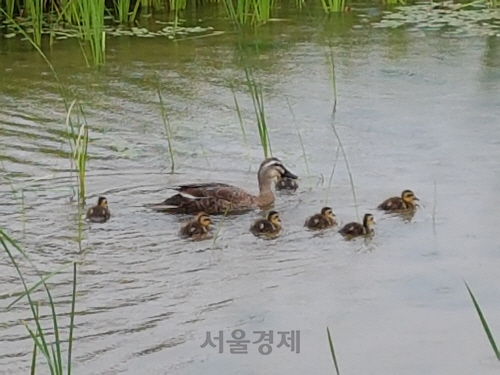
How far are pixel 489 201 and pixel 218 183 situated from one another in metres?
1.16

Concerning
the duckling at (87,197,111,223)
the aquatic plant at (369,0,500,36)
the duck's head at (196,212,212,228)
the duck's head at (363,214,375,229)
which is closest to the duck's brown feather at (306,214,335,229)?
the duck's head at (363,214,375,229)

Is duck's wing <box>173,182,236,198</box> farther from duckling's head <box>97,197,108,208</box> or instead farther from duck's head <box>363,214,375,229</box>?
duck's head <box>363,214,375,229</box>

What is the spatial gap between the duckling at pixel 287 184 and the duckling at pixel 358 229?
2.09 ft

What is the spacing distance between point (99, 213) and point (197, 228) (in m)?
0.43

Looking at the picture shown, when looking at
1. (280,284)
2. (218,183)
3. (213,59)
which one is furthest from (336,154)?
(213,59)

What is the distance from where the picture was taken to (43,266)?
4609 mm

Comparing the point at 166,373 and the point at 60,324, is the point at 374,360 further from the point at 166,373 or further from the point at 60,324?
the point at 60,324

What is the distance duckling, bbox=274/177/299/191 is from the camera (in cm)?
555

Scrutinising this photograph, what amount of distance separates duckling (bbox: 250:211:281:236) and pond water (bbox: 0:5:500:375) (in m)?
0.05

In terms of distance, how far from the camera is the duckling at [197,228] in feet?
16.4

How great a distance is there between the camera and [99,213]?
5141mm

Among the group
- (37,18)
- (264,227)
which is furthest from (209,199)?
(37,18)

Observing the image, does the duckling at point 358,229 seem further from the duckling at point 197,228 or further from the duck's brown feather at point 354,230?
the duckling at point 197,228

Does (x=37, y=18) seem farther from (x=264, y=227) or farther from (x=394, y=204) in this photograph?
(x=394, y=204)
